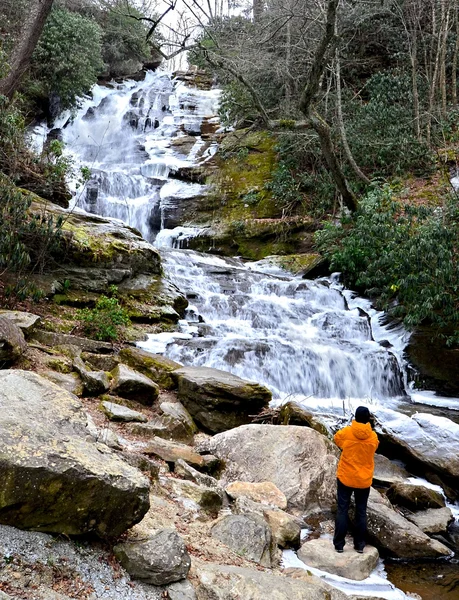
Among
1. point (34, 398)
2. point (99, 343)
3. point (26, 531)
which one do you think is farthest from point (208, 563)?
point (99, 343)

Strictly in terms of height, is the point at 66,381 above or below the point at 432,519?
above

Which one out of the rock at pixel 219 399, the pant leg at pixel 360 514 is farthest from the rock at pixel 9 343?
the pant leg at pixel 360 514

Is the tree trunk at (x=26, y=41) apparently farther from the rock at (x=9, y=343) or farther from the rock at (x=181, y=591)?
the rock at (x=181, y=591)

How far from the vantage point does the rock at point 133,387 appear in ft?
21.5

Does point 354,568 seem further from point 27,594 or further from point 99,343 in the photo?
point 99,343

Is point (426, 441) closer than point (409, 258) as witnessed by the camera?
Yes

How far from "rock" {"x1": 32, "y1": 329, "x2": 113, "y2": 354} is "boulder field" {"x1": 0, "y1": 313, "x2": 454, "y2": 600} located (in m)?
0.03

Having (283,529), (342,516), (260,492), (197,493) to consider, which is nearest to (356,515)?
(342,516)

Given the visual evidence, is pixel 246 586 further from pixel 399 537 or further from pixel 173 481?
pixel 399 537

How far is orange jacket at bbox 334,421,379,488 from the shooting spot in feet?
16.0

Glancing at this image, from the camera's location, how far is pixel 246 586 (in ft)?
10.7

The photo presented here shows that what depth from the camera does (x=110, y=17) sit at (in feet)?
85.8

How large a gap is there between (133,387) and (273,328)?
211 inches

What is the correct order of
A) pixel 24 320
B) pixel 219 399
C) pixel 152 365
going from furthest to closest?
1. pixel 152 365
2. pixel 24 320
3. pixel 219 399
